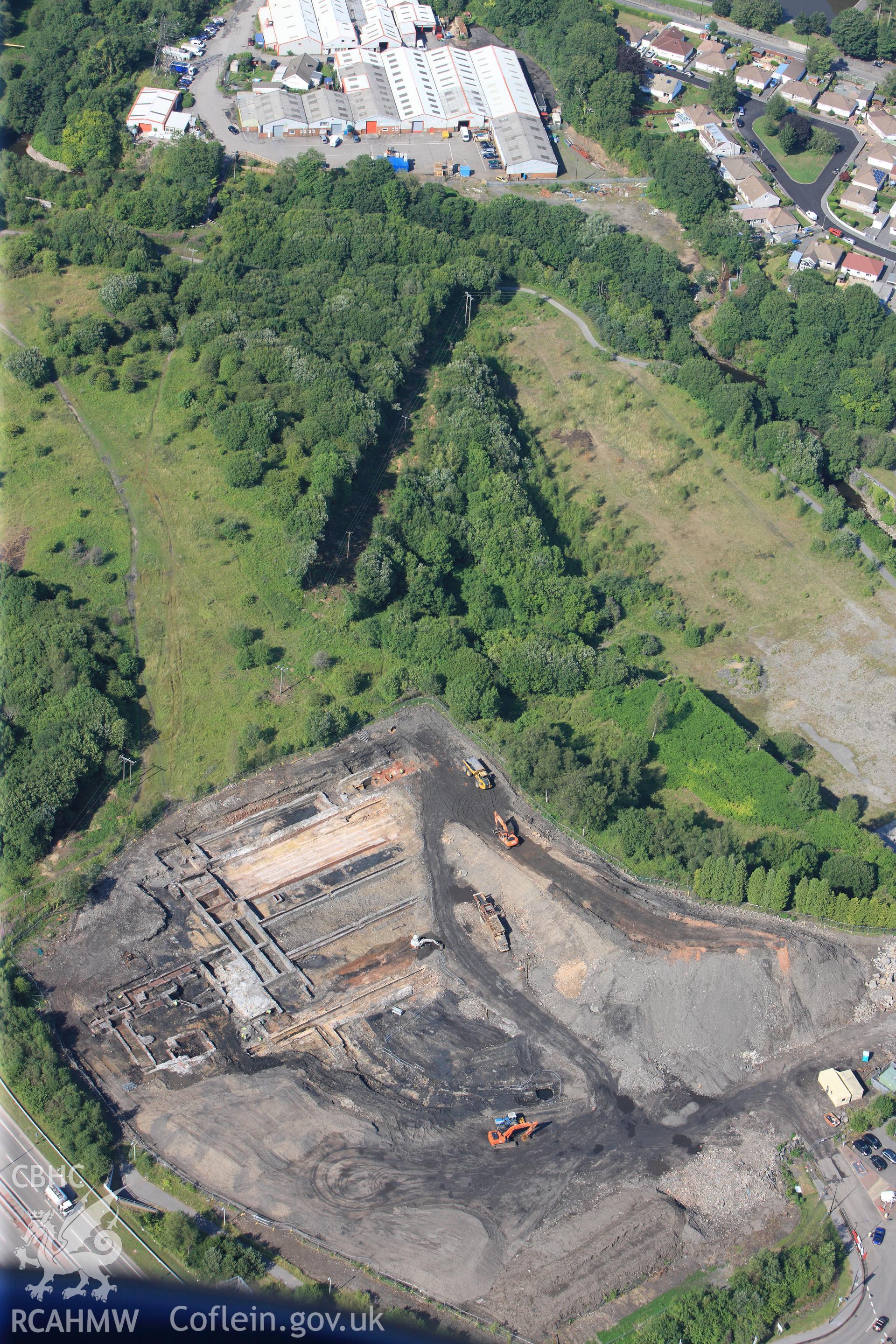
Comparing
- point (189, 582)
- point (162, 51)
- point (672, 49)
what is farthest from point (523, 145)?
point (189, 582)

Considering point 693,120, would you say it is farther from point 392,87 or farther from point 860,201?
point 392,87

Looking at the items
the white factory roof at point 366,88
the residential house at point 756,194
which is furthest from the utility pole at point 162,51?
the residential house at point 756,194

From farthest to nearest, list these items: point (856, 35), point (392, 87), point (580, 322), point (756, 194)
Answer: point (856, 35), point (392, 87), point (756, 194), point (580, 322)

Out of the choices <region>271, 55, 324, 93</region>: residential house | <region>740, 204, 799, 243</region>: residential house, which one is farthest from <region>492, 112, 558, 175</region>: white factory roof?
<region>740, 204, 799, 243</region>: residential house

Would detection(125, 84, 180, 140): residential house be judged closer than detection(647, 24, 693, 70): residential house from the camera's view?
Yes

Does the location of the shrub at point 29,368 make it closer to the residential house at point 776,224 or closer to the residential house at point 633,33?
the residential house at point 776,224

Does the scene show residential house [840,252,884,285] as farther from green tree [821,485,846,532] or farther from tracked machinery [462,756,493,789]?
tracked machinery [462,756,493,789]
